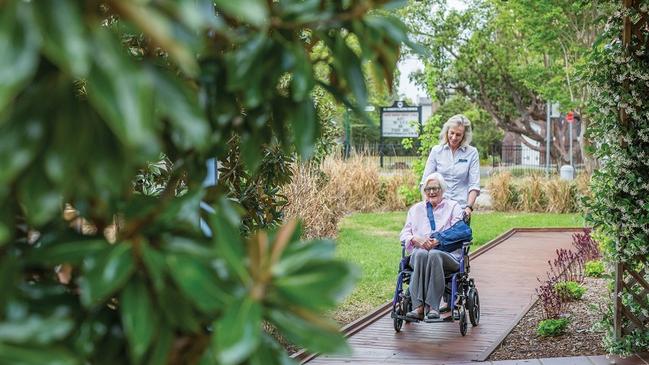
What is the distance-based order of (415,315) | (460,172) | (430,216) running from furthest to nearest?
1. (460,172)
2. (430,216)
3. (415,315)

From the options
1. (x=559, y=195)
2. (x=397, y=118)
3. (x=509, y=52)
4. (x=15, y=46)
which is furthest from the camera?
(x=397, y=118)

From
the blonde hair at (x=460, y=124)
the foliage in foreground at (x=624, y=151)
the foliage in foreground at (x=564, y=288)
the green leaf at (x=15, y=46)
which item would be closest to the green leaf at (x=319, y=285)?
the green leaf at (x=15, y=46)

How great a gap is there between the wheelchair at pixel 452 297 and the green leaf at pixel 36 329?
5.08 m

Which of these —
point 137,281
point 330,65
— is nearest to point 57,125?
point 137,281

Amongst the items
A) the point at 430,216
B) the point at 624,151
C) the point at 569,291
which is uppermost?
the point at 624,151

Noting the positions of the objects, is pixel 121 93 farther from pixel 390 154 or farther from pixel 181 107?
pixel 390 154

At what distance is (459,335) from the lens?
232 inches

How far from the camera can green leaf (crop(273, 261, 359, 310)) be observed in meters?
0.80

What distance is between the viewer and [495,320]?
645cm

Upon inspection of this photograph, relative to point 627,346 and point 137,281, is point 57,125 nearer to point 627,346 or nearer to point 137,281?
point 137,281

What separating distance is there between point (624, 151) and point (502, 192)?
11342mm

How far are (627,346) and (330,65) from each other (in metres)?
4.12

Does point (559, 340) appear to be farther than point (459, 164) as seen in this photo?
No

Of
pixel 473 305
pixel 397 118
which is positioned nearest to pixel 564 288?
pixel 473 305
